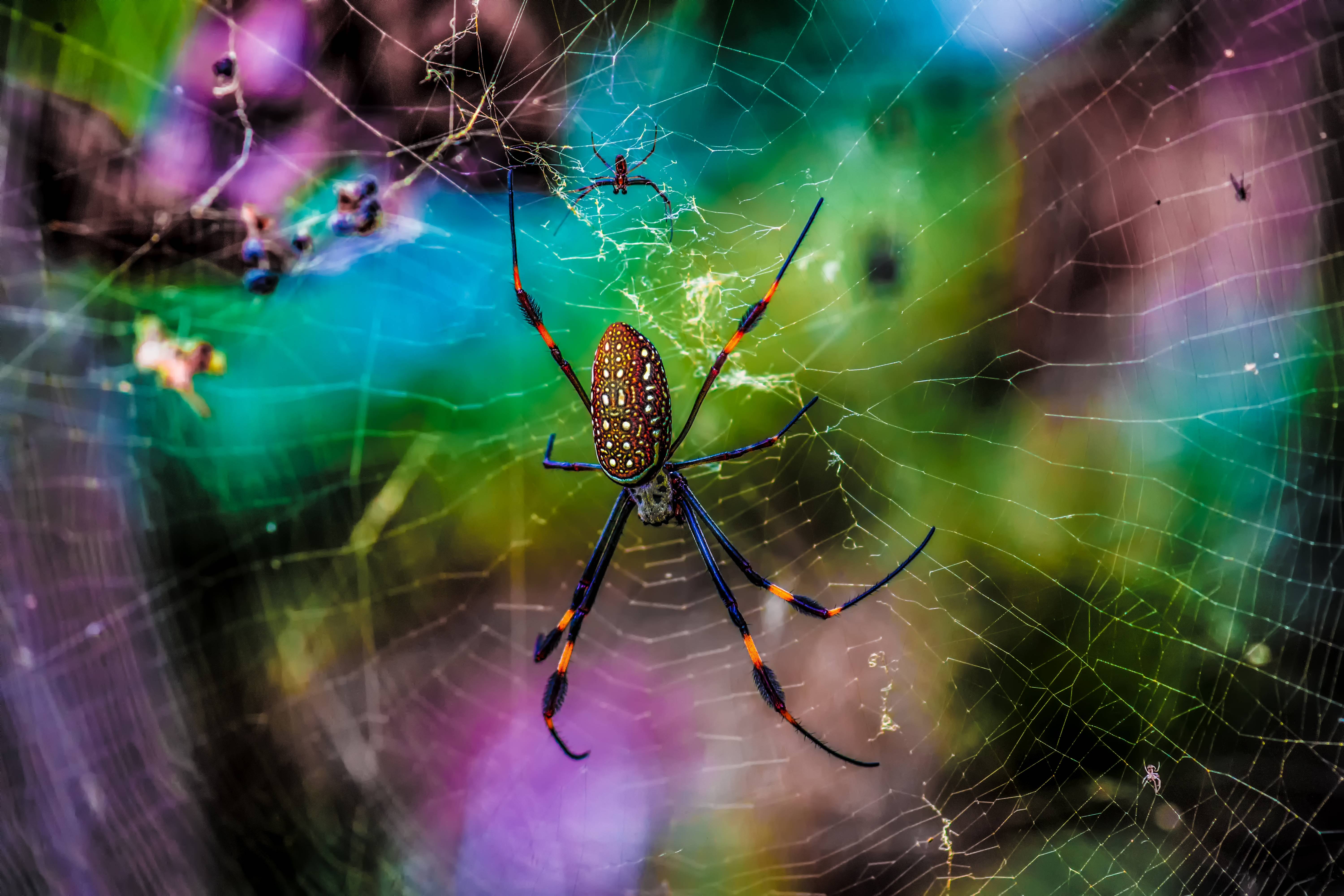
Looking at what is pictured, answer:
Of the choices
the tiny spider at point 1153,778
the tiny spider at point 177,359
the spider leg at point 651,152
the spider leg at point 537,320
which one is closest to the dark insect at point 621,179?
the spider leg at point 651,152

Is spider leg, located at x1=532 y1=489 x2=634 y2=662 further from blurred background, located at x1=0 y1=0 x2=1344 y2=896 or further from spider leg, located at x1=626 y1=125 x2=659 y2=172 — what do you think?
spider leg, located at x1=626 y1=125 x2=659 y2=172

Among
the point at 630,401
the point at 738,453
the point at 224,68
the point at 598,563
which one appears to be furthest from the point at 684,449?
the point at 224,68

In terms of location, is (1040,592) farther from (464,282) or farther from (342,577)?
(342,577)

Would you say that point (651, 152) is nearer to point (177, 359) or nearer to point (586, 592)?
point (586, 592)

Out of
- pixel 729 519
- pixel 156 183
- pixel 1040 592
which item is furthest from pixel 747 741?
pixel 156 183

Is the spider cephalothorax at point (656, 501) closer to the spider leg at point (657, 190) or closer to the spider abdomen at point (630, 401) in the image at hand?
the spider abdomen at point (630, 401)
